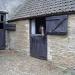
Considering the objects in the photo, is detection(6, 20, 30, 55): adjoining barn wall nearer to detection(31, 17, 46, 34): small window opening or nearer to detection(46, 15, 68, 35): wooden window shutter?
detection(31, 17, 46, 34): small window opening

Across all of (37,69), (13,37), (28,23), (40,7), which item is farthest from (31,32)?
(37,69)

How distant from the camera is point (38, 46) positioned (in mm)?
15578

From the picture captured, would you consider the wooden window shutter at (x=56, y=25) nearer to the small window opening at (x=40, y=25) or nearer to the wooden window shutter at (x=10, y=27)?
the small window opening at (x=40, y=25)

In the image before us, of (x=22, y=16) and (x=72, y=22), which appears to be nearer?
(x=72, y=22)

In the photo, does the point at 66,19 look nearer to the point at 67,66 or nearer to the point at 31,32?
the point at 67,66

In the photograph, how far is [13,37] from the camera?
19.8 meters

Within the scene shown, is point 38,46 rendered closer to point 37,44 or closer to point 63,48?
point 37,44

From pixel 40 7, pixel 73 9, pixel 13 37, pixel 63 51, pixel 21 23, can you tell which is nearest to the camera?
pixel 73 9

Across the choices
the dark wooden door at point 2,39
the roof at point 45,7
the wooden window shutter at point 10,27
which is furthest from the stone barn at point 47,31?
the dark wooden door at point 2,39

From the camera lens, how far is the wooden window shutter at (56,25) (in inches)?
498

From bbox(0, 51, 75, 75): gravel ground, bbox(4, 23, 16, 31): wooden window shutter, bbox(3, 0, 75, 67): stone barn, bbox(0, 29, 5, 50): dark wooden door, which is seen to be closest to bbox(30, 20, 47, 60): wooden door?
bbox(3, 0, 75, 67): stone barn

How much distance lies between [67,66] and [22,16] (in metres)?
6.28

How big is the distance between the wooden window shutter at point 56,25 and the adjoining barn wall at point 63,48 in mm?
239

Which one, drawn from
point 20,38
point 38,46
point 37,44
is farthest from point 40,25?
point 20,38
